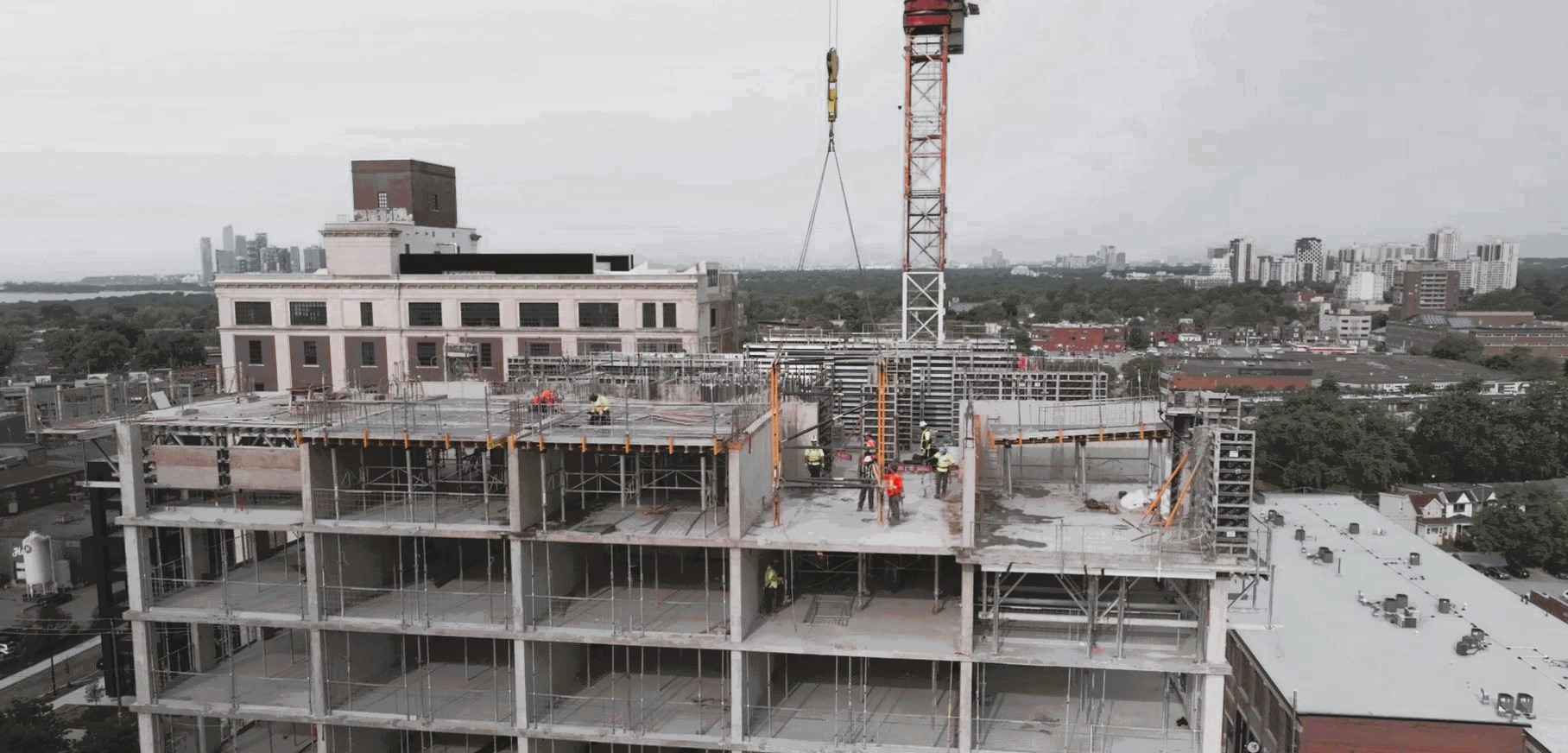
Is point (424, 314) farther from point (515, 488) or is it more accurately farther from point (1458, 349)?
point (1458, 349)

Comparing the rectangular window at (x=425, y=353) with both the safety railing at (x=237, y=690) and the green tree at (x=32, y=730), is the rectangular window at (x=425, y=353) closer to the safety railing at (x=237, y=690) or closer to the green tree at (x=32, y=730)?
the green tree at (x=32, y=730)

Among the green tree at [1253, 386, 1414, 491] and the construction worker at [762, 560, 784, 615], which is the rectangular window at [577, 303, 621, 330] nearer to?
the construction worker at [762, 560, 784, 615]

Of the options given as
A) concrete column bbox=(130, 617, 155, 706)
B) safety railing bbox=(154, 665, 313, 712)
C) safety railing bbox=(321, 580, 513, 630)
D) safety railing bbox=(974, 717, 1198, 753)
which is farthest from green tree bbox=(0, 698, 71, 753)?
safety railing bbox=(974, 717, 1198, 753)

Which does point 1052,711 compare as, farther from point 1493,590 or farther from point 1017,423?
point 1493,590

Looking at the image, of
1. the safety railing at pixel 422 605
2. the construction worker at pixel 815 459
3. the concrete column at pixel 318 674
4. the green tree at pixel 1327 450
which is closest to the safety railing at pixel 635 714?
the safety railing at pixel 422 605

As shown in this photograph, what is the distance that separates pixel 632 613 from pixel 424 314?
47.2 meters

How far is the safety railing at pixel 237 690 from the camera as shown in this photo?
26.0m

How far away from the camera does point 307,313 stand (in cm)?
6788

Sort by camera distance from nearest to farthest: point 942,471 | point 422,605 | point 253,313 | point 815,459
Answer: point 422,605
point 942,471
point 815,459
point 253,313

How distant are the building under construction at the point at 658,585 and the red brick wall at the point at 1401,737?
43.4ft

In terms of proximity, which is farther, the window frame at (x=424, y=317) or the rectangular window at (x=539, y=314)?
the window frame at (x=424, y=317)

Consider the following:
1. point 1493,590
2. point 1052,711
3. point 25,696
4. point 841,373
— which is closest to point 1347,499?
point 1493,590

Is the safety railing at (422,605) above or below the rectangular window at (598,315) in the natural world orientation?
below

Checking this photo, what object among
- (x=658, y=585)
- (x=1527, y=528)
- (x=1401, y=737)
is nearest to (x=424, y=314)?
(x=658, y=585)
